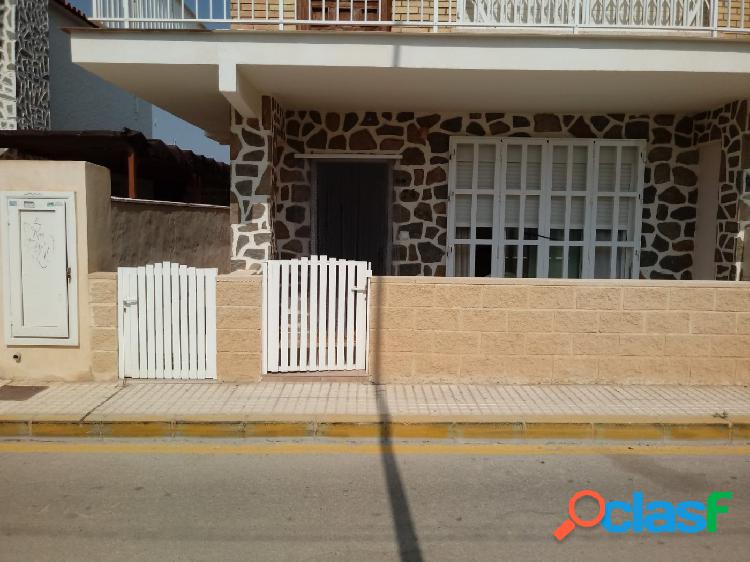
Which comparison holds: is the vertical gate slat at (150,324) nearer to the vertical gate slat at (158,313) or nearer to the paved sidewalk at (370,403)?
the vertical gate slat at (158,313)

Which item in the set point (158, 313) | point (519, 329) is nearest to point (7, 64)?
point (158, 313)

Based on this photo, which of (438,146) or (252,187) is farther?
(438,146)

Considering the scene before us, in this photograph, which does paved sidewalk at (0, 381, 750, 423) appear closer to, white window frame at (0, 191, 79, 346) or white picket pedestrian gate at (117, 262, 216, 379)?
white picket pedestrian gate at (117, 262, 216, 379)

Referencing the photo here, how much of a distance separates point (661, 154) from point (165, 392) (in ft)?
26.9

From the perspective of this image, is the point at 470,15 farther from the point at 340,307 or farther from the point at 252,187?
the point at 340,307

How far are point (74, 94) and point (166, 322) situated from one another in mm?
12769

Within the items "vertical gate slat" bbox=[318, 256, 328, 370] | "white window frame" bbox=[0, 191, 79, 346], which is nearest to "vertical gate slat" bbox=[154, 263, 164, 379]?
"white window frame" bbox=[0, 191, 79, 346]

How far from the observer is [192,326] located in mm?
6852

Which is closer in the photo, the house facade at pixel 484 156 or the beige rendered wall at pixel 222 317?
the beige rendered wall at pixel 222 317

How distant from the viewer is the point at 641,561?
3.71 metres

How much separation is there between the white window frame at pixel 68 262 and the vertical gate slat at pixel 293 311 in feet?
7.03

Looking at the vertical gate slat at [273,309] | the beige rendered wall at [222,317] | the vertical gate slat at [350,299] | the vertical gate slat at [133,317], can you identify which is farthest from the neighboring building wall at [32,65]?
the vertical gate slat at [350,299]

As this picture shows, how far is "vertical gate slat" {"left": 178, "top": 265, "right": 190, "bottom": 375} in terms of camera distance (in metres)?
6.83

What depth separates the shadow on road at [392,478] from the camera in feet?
12.7
